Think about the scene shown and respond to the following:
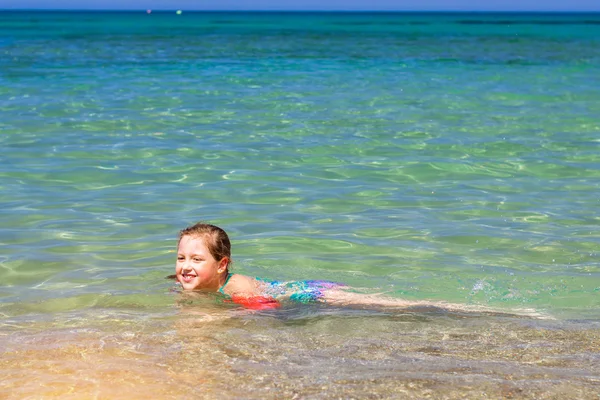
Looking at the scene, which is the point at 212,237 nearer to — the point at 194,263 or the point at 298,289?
the point at 194,263

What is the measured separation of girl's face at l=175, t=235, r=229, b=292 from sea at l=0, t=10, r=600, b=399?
0.10 m

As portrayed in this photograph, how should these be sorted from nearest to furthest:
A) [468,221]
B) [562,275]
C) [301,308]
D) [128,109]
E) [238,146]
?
[301,308], [562,275], [468,221], [238,146], [128,109]

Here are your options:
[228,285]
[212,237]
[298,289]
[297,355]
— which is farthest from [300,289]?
[297,355]

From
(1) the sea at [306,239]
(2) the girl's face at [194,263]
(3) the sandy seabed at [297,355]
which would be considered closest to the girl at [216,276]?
(2) the girl's face at [194,263]

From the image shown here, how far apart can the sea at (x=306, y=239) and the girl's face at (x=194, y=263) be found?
0.10m

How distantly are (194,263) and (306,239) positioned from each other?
139 cm

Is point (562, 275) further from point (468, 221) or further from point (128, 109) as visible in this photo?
point (128, 109)

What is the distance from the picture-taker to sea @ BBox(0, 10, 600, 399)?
3.82 meters

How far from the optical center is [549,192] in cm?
761

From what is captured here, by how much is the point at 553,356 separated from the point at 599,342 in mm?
400

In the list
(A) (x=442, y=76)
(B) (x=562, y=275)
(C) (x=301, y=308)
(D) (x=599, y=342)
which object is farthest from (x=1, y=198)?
(A) (x=442, y=76)

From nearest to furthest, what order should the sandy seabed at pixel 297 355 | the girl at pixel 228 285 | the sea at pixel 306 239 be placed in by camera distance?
1. the sandy seabed at pixel 297 355
2. the sea at pixel 306 239
3. the girl at pixel 228 285

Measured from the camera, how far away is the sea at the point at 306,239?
3.82 m

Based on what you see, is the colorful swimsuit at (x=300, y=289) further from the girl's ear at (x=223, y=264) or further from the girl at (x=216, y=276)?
the girl's ear at (x=223, y=264)
